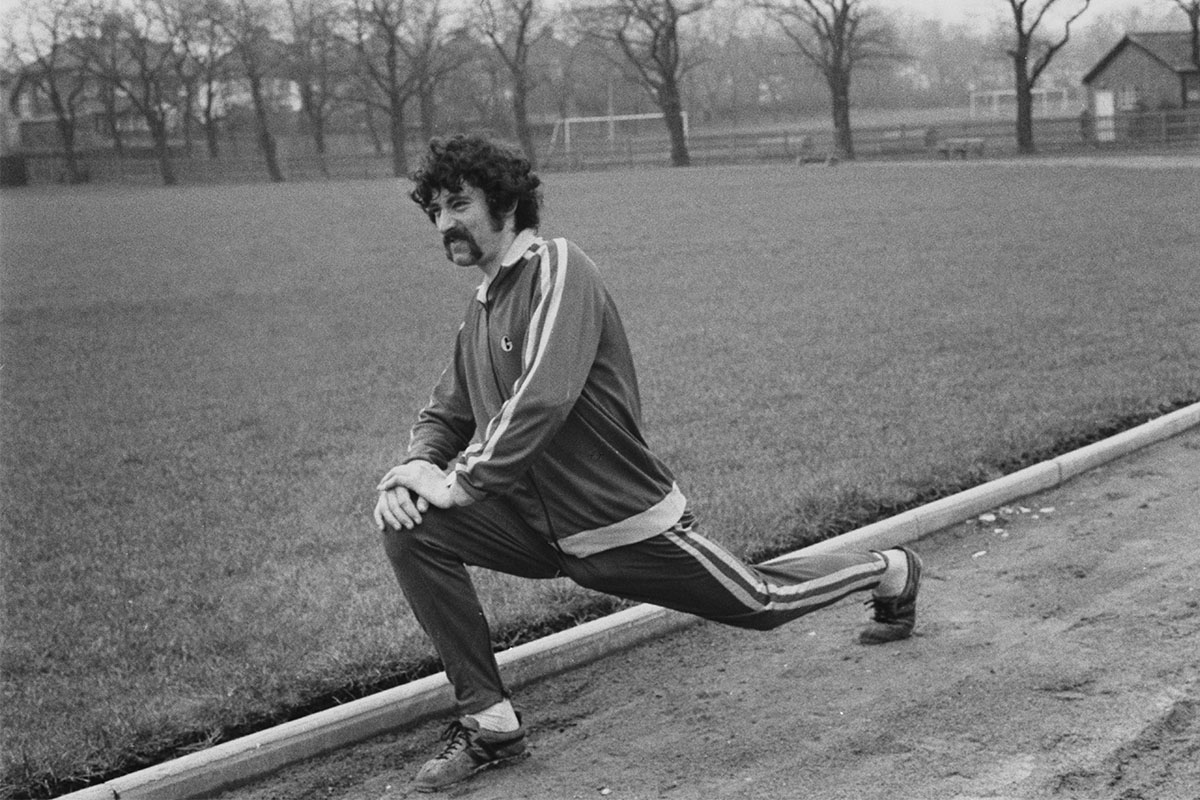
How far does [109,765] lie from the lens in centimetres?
445

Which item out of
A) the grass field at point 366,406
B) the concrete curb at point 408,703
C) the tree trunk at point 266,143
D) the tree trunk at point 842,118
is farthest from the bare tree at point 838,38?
the concrete curb at point 408,703

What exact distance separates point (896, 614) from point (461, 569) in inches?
64.7

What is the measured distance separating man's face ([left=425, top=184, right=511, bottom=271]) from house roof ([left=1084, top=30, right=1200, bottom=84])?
2374 inches

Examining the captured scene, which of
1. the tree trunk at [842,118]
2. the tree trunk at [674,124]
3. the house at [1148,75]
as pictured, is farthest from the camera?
the tree trunk at [674,124]

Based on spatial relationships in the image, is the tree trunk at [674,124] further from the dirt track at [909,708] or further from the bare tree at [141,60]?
the dirt track at [909,708]

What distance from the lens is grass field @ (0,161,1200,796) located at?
546 cm

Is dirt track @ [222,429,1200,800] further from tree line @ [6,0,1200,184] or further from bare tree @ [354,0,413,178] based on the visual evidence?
bare tree @ [354,0,413,178]

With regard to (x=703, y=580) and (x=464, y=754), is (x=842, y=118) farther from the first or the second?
(x=464, y=754)

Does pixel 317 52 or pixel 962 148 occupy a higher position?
pixel 317 52

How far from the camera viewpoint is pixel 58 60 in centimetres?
7556

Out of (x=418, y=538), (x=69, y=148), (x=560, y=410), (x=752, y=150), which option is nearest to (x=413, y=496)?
(x=418, y=538)

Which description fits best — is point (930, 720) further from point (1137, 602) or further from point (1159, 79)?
point (1159, 79)

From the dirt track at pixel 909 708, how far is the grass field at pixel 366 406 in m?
0.68

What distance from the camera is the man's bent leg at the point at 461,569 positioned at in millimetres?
4168
